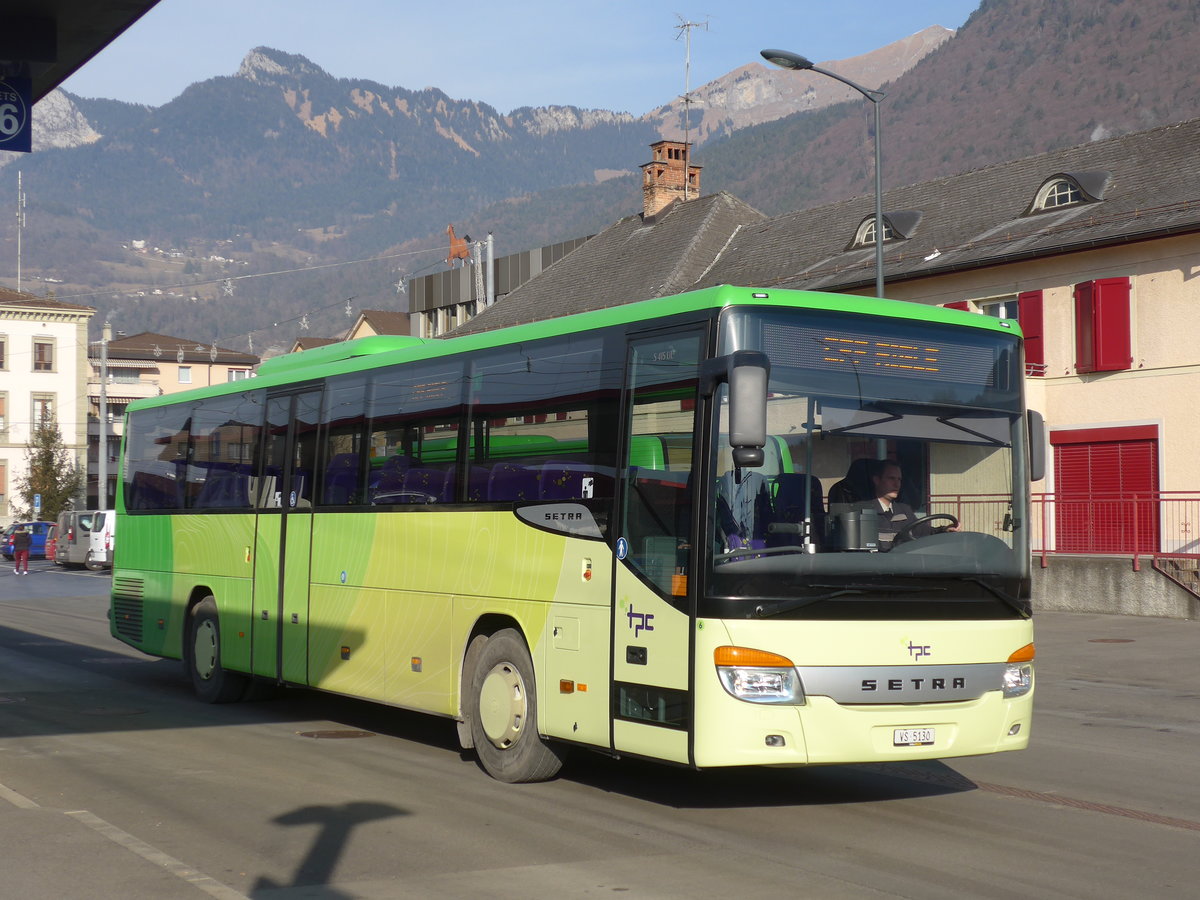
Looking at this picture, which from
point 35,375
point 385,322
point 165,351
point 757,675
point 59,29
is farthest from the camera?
point 165,351

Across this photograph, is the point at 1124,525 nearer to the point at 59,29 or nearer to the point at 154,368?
the point at 59,29

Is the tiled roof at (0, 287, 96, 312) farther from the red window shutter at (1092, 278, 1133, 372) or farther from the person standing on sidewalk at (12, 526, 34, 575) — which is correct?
the red window shutter at (1092, 278, 1133, 372)

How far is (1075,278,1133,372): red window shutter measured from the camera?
3156 cm

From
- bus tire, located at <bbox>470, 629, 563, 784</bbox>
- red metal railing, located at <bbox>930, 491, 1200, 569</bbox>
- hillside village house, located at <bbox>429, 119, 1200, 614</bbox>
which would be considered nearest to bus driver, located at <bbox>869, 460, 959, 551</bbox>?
bus tire, located at <bbox>470, 629, 563, 784</bbox>

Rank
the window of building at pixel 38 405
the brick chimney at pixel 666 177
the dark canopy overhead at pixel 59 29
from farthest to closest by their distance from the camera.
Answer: the window of building at pixel 38 405 < the brick chimney at pixel 666 177 < the dark canopy overhead at pixel 59 29

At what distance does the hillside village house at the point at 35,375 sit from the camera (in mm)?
96812

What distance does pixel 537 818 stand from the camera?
8672 mm

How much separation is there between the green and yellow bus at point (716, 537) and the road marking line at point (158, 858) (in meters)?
2.62

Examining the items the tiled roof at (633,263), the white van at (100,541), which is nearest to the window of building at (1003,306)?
the tiled roof at (633,263)

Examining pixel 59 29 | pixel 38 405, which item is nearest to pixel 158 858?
pixel 59 29

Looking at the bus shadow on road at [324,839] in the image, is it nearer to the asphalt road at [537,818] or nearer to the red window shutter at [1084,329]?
the asphalt road at [537,818]

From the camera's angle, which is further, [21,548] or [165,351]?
[165,351]

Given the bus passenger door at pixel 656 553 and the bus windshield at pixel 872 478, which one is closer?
the bus windshield at pixel 872 478

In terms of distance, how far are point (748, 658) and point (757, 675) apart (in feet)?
0.34
